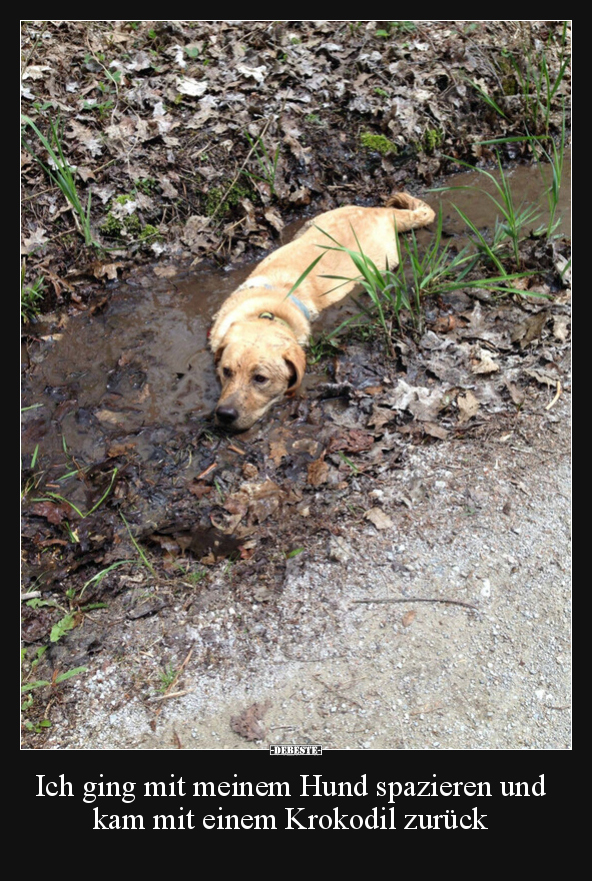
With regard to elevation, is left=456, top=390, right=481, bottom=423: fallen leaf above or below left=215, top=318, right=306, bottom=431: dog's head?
below

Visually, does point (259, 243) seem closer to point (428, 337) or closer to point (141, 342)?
point (141, 342)

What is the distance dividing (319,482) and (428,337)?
5.22ft

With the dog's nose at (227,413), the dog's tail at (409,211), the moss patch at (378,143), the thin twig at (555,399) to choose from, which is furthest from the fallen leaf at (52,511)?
the moss patch at (378,143)

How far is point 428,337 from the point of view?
180 inches

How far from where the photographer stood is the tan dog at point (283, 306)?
13.8 feet

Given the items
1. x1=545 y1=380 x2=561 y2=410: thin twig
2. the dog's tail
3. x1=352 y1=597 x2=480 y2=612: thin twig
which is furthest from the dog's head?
the dog's tail

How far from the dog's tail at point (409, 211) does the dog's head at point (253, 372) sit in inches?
81.3

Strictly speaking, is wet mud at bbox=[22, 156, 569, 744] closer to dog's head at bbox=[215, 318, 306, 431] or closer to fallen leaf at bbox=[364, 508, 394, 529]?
fallen leaf at bbox=[364, 508, 394, 529]

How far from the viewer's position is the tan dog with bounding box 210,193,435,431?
13.8 feet

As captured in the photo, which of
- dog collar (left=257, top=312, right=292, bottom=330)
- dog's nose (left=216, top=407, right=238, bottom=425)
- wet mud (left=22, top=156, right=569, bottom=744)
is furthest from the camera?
dog collar (left=257, top=312, right=292, bottom=330)

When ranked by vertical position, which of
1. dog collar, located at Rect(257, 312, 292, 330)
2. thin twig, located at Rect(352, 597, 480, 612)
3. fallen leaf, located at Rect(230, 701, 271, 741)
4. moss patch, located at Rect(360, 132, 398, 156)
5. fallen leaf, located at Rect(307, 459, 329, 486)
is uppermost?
moss patch, located at Rect(360, 132, 398, 156)

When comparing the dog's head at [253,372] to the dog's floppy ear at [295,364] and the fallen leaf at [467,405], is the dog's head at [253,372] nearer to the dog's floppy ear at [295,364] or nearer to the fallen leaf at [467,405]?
the dog's floppy ear at [295,364]

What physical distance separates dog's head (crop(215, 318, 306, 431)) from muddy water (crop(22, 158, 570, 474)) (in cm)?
30

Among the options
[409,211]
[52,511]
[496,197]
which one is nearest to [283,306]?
[409,211]
